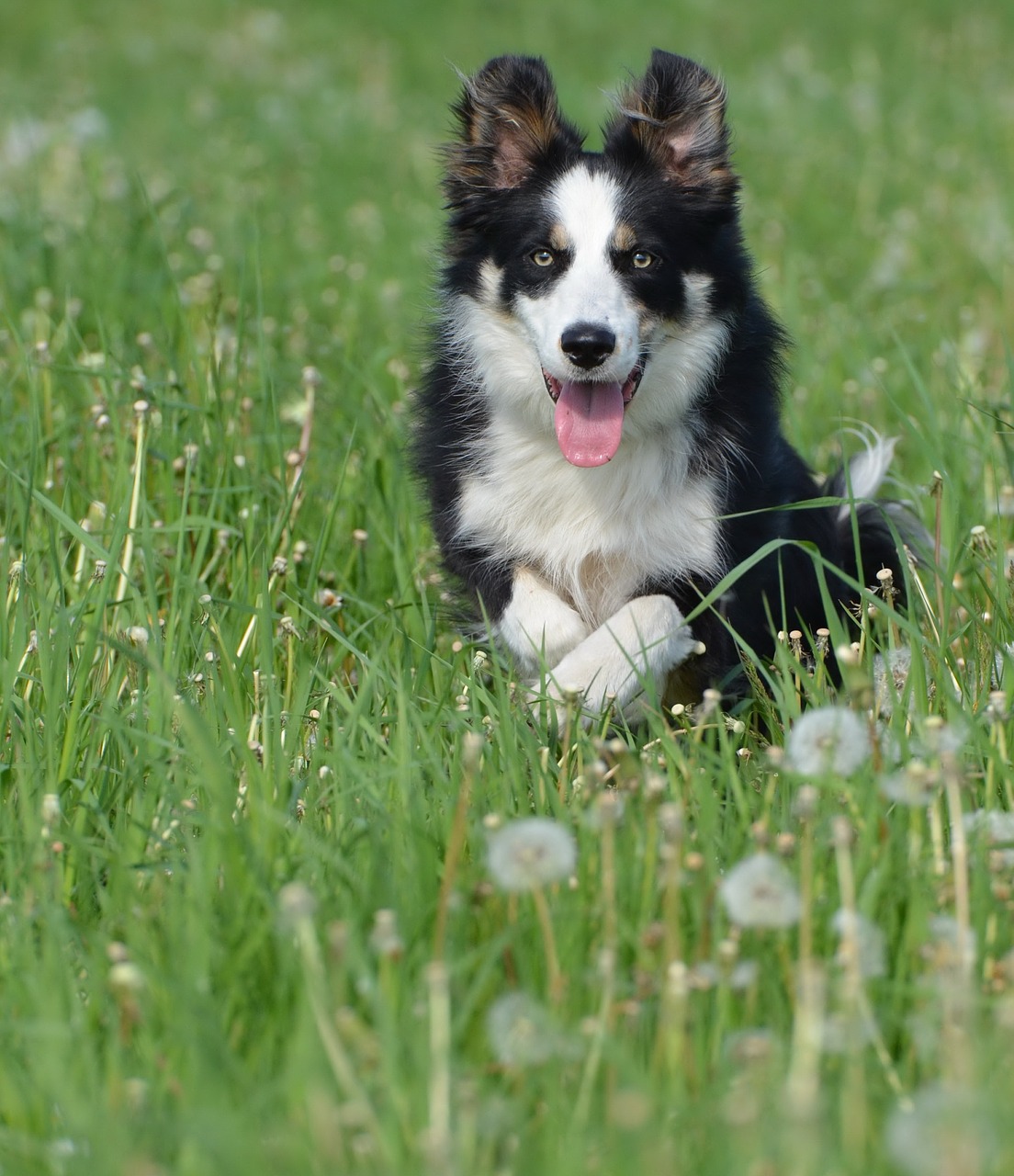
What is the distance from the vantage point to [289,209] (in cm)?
789

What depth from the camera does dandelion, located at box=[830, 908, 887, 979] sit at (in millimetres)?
1733

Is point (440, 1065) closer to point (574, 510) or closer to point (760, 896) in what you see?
point (760, 896)

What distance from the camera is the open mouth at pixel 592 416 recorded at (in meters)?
3.37

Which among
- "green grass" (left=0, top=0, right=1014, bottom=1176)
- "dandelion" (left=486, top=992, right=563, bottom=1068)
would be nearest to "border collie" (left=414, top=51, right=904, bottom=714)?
"green grass" (left=0, top=0, right=1014, bottom=1176)

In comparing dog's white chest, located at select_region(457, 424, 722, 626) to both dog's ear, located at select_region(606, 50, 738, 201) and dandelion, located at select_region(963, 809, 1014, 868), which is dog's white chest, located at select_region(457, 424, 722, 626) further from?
dandelion, located at select_region(963, 809, 1014, 868)

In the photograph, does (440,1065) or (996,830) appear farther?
(996,830)

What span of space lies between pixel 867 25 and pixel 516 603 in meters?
14.8

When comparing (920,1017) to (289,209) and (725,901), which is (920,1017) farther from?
(289,209)

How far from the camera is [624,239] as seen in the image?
3.35m

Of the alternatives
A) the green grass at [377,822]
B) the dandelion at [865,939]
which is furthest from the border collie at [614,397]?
the dandelion at [865,939]

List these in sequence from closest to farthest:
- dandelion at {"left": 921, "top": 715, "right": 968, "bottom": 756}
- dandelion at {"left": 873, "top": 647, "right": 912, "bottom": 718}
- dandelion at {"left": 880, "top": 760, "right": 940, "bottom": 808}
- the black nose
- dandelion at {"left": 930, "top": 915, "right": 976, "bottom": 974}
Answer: dandelion at {"left": 930, "top": 915, "right": 976, "bottom": 974}, dandelion at {"left": 880, "top": 760, "right": 940, "bottom": 808}, dandelion at {"left": 921, "top": 715, "right": 968, "bottom": 756}, dandelion at {"left": 873, "top": 647, "right": 912, "bottom": 718}, the black nose

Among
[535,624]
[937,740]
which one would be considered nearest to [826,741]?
[937,740]

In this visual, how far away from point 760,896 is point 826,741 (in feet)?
1.15

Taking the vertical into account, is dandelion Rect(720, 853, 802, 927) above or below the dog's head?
below
